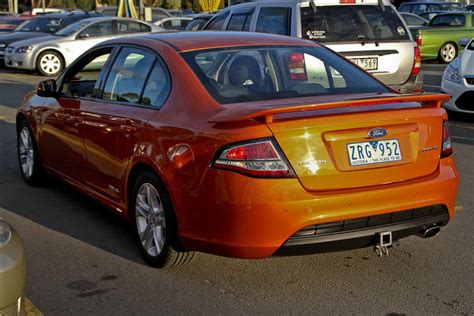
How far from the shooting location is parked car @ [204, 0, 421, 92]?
9.08m

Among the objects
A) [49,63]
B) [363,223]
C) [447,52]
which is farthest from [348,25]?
[447,52]

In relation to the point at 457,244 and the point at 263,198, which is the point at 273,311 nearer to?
the point at 263,198

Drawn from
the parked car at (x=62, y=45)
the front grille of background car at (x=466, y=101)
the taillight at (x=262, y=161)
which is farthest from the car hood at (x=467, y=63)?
the parked car at (x=62, y=45)

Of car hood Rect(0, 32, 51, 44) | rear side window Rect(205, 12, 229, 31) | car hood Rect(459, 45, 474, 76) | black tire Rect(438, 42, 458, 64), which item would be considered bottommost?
black tire Rect(438, 42, 458, 64)

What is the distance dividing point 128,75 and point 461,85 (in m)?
6.31

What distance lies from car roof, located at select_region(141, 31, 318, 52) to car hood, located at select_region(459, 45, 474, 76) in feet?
17.9

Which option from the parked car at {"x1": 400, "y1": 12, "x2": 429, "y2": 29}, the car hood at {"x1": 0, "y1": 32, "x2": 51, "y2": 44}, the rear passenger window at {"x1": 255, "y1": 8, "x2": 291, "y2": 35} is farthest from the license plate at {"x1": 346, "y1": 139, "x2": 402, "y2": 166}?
the parked car at {"x1": 400, "y1": 12, "x2": 429, "y2": 29}

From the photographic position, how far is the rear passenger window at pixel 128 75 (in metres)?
4.96

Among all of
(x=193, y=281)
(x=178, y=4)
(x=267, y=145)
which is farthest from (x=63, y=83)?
(x=178, y=4)

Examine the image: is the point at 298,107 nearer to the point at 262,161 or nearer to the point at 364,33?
the point at 262,161

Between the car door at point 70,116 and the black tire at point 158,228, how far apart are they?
3.46 ft

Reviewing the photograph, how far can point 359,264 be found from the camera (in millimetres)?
4613

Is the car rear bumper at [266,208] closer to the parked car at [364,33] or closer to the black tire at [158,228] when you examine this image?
the black tire at [158,228]

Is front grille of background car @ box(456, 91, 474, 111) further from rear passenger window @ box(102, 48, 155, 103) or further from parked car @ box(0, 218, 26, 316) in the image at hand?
parked car @ box(0, 218, 26, 316)
